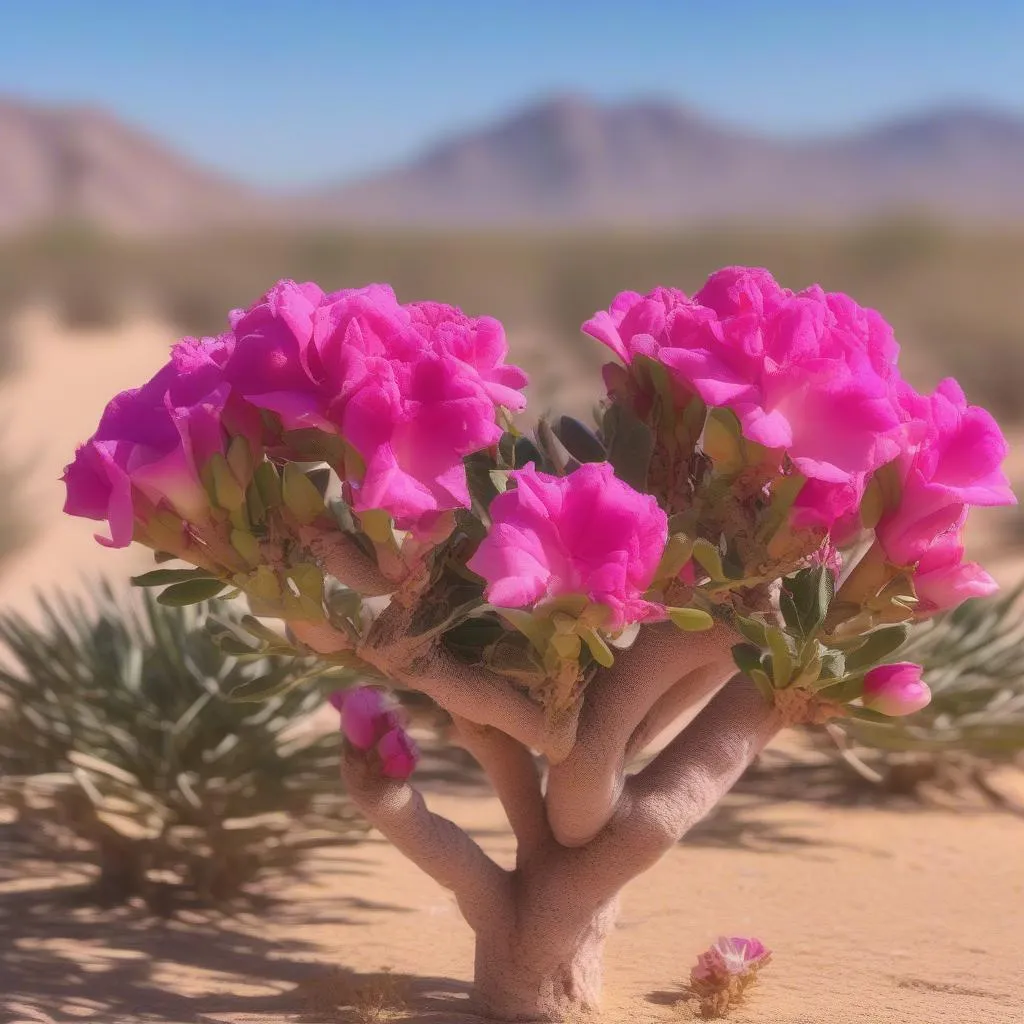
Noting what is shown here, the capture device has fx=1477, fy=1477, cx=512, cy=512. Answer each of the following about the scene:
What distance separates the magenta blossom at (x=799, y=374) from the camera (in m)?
2.26

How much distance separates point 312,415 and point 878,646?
106cm

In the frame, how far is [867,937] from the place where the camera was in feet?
11.9

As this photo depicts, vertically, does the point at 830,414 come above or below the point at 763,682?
above

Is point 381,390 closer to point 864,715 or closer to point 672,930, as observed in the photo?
point 864,715

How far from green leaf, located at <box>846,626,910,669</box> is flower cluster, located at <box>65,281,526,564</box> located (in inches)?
29.8

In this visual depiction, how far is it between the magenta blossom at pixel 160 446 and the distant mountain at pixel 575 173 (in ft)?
307

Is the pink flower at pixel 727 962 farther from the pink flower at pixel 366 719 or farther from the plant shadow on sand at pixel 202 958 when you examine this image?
the pink flower at pixel 366 719

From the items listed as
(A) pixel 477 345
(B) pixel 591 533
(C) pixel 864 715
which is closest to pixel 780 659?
(C) pixel 864 715

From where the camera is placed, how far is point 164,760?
3846mm

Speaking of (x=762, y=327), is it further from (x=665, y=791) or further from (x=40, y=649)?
(x=40, y=649)

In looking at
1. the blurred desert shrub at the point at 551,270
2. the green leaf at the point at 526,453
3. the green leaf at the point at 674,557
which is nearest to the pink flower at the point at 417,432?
the green leaf at the point at 674,557

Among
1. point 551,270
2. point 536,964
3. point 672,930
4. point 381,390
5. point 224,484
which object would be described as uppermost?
point 551,270

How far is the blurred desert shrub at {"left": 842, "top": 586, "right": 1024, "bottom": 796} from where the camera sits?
15.3 ft

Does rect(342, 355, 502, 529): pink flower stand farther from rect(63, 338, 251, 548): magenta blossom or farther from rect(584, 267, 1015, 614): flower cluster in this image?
rect(584, 267, 1015, 614): flower cluster
